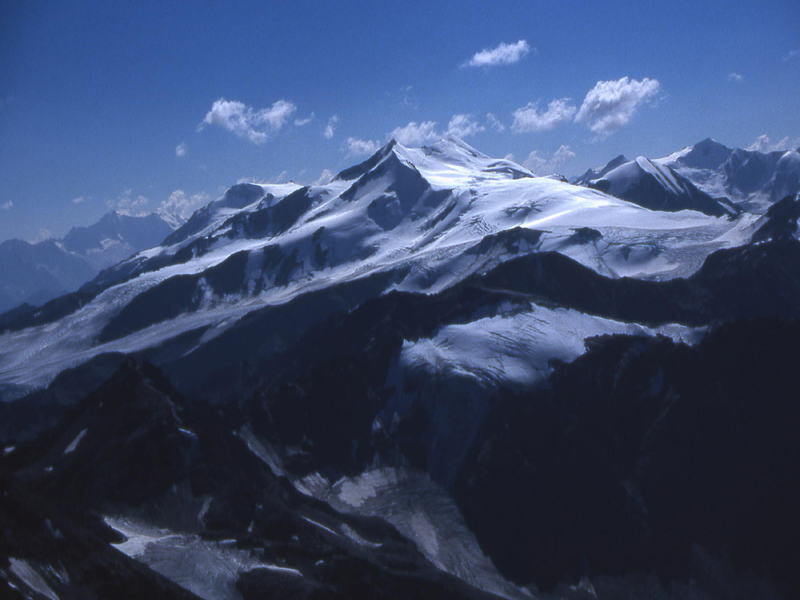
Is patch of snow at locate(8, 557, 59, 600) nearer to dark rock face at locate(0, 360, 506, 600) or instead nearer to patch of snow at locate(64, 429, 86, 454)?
dark rock face at locate(0, 360, 506, 600)

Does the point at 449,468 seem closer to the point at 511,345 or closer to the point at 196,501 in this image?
the point at 511,345

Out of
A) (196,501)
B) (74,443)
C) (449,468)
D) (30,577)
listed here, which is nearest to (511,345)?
(449,468)

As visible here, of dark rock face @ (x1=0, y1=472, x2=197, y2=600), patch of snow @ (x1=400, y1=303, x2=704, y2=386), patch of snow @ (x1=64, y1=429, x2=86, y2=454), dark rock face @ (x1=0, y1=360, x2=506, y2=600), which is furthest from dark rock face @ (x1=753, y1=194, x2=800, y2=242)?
dark rock face @ (x1=0, y1=472, x2=197, y2=600)

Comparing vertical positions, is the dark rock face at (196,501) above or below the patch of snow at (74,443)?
below

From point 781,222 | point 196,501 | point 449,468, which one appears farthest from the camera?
point 781,222

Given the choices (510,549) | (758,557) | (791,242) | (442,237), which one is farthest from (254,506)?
(442,237)

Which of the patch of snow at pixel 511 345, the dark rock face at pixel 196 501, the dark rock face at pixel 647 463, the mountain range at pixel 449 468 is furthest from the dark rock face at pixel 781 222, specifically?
the dark rock face at pixel 196 501

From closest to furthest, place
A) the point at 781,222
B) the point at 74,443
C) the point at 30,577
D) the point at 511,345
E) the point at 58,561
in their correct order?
the point at 30,577
the point at 58,561
the point at 74,443
the point at 511,345
the point at 781,222

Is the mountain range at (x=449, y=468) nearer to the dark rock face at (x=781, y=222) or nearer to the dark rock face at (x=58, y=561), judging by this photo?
the dark rock face at (x=58, y=561)

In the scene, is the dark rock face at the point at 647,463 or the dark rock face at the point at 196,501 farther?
the dark rock face at the point at 647,463
